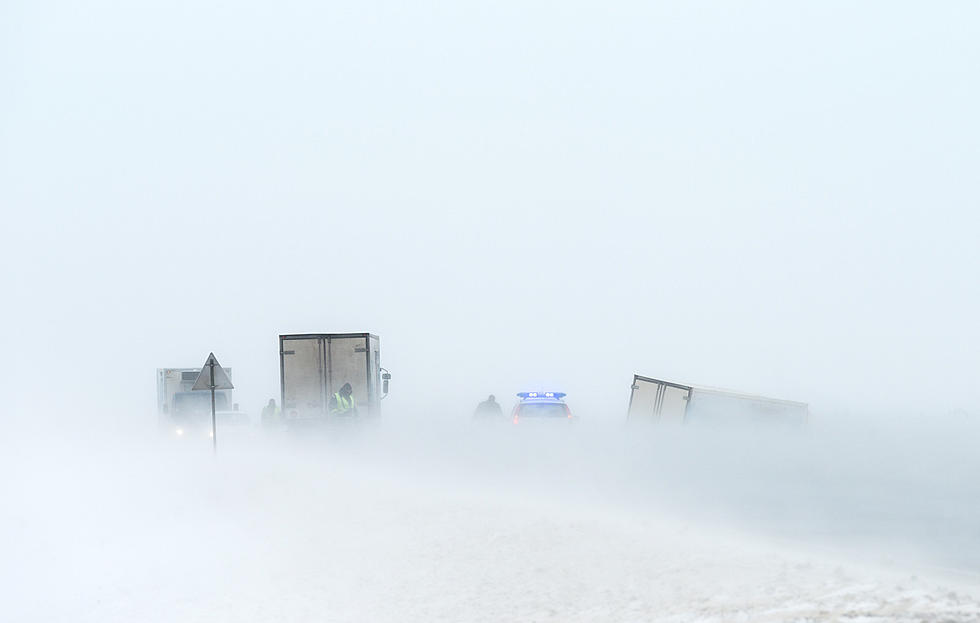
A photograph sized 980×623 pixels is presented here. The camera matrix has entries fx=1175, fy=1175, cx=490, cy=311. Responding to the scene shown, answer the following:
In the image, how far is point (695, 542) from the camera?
50.8 ft

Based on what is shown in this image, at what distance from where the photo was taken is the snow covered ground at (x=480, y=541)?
41.5ft

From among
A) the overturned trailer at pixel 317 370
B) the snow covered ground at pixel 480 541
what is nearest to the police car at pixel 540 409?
the snow covered ground at pixel 480 541

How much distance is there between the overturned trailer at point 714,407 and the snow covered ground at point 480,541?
8.40 ft

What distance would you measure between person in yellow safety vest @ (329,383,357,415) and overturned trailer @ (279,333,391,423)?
1.03 ft

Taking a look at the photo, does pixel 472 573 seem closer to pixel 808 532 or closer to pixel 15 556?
pixel 808 532

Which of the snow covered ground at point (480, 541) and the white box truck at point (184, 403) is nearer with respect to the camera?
the snow covered ground at point (480, 541)

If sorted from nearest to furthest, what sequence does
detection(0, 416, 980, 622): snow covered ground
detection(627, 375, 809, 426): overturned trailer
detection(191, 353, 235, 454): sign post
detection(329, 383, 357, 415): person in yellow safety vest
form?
detection(0, 416, 980, 622): snow covered ground < detection(191, 353, 235, 454): sign post < detection(329, 383, 357, 415): person in yellow safety vest < detection(627, 375, 809, 426): overturned trailer

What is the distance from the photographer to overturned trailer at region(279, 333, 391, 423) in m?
29.5

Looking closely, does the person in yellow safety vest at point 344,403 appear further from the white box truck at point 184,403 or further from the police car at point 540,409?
the white box truck at point 184,403

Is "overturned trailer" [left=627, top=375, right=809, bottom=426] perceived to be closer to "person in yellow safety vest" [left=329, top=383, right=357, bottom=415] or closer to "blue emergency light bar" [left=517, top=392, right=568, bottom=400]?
"blue emergency light bar" [left=517, top=392, right=568, bottom=400]

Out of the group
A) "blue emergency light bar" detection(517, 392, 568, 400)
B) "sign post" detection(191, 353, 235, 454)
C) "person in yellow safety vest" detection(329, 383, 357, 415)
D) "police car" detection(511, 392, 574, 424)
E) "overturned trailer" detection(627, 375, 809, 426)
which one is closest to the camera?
"sign post" detection(191, 353, 235, 454)

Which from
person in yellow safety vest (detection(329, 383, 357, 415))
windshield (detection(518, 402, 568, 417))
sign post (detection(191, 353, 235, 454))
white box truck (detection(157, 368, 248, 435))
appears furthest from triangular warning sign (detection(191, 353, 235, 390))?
white box truck (detection(157, 368, 248, 435))

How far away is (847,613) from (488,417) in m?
24.2

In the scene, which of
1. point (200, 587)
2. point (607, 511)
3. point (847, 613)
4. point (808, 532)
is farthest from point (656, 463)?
point (847, 613)
